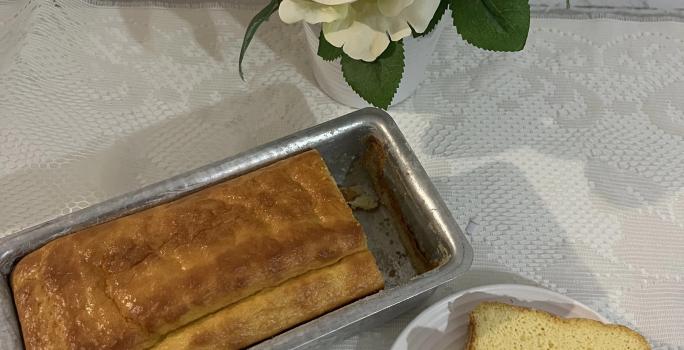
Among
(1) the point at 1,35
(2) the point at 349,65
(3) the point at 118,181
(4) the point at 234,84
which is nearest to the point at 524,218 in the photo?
(2) the point at 349,65

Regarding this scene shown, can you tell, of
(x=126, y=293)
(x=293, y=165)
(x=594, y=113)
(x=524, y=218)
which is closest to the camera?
(x=126, y=293)

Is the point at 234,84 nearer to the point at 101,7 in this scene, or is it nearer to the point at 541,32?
the point at 101,7

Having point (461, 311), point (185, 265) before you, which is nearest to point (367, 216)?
point (461, 311)

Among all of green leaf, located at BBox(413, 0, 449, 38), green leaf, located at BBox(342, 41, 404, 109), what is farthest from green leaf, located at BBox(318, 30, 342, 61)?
green leaf, located at BBox(413, 0, 449, 38)

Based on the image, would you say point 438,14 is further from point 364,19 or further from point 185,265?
point 185,265

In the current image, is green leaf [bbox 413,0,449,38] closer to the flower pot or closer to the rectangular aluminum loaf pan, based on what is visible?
the flower pot

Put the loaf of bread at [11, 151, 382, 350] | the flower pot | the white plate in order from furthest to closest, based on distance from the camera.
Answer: the flower pot, the white plate, the loaf of bread at [11, 151, 382, 350]

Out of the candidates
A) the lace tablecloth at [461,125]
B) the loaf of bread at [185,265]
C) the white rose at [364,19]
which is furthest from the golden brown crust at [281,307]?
the white rose at [364,19]
